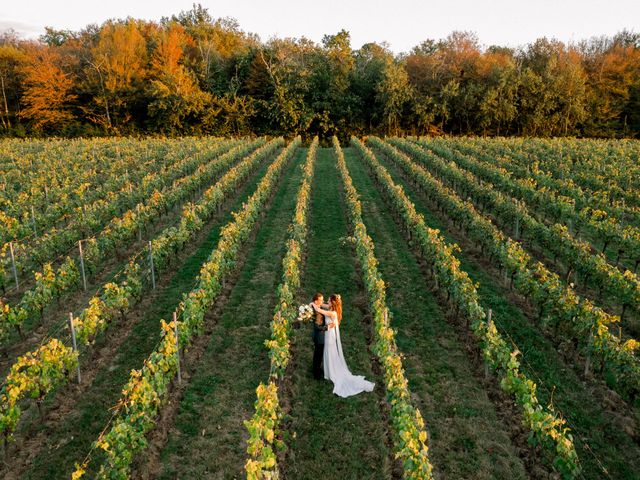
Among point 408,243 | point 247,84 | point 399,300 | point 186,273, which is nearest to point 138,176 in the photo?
point 186,273

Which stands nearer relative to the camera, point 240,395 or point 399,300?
point 240,395

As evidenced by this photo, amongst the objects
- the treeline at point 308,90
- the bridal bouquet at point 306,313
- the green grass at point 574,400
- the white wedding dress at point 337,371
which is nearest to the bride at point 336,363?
the white wedding dress at point 337,371

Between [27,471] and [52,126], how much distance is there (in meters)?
55.5

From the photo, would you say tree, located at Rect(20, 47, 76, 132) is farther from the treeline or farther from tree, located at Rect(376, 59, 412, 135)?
tree, located at Rect(376, 59, 412, 135)

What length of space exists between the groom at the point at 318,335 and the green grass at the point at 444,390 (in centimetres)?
160

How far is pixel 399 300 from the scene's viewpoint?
11.3 meters

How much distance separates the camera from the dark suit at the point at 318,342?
25.9ft

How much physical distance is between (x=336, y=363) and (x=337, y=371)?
13cm

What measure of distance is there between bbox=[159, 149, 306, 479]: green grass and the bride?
1.21 m

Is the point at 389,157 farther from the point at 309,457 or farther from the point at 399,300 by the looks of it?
the point at 309,457

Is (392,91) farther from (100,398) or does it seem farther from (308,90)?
(100,398)

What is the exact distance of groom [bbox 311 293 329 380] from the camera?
7.79 meters

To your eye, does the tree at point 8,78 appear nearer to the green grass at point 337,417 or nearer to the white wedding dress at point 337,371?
the green grass at point 337,417

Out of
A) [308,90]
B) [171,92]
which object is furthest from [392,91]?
[171,92]
